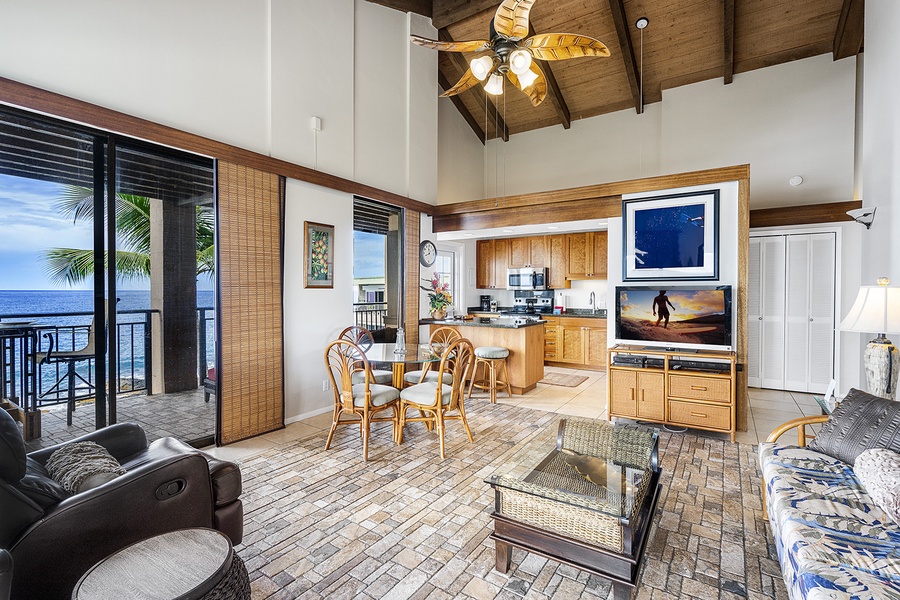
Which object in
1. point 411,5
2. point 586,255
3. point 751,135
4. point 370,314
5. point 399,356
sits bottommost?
point 399,356

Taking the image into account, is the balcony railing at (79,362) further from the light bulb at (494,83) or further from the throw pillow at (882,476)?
the throw pillow at (882,476)

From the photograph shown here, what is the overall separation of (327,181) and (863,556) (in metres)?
4.52

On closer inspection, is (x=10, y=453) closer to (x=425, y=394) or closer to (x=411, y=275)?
(x=425, y=394)

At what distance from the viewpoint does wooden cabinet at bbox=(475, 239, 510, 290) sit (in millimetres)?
8273

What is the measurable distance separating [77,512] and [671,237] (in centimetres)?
475

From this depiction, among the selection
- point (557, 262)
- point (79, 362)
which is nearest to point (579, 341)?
point (557, 262)

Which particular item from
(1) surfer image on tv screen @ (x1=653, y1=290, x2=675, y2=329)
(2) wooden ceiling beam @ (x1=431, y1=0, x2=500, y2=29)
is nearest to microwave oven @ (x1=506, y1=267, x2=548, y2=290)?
(1) surfer image on tv screen @ (x1=653, y1=290, x2=675, y2=329)

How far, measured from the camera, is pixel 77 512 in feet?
4.87

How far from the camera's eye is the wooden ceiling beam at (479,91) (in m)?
5.98

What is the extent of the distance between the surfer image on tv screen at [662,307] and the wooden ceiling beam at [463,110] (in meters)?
4.91

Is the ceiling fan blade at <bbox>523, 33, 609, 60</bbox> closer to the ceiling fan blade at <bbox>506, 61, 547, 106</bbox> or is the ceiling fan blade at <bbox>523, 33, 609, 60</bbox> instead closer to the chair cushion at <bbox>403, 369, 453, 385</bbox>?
the ceiling fan blade at <bbox>506, 61, 547, 106</bbox>

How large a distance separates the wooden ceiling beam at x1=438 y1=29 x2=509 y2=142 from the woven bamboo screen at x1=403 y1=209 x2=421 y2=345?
253 cm

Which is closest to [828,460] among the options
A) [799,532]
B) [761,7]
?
[799,532]

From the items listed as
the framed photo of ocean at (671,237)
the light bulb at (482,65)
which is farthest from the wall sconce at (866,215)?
the light bulb at (482,65)
